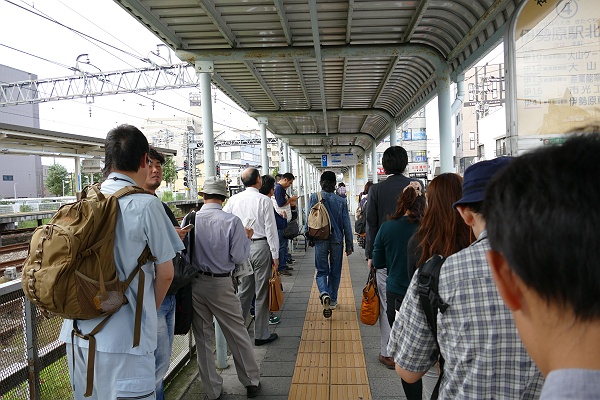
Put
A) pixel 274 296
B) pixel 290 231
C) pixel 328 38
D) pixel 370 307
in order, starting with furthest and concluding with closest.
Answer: pixel 290 231, pixel 274 296, pixel 328 38, pixel 370 307

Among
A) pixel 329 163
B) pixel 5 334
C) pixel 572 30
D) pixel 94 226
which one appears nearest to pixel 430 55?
pixel 572 30

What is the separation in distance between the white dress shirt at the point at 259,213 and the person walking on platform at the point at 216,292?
1.34 m

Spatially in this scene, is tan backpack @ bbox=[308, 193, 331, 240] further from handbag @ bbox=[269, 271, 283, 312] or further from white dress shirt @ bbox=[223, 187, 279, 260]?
handbag @ bbox=[269, 271, 283, 312]

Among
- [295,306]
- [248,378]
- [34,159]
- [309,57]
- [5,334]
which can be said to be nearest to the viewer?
[5,334]

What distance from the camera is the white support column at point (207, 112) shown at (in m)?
4.55

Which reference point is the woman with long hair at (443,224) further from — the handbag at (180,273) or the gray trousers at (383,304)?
the gray trousers at (383,304)

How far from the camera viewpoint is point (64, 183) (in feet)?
202

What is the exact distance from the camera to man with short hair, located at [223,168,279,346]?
5.03 meters

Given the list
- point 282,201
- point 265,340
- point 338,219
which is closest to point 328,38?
point 338,219

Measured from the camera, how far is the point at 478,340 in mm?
1365

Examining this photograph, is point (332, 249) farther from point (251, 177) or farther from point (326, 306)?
point (251, 177)

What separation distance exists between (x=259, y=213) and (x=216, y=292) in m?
1.71

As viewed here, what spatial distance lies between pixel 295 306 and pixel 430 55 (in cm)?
395

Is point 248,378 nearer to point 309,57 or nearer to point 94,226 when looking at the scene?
point 94,226
